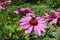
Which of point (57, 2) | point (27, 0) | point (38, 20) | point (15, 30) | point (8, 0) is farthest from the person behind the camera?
point (27, 0)

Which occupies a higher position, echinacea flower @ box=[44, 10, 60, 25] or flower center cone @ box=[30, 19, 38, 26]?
echinacea flower @ box=[44, 10, 60, 25]

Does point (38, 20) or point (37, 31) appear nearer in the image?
point (37, 31)

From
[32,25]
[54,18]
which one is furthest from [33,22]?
[54,18]

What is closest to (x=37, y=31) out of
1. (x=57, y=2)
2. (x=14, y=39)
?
(x=14, y=39)

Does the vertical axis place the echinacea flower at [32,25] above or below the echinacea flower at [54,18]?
below

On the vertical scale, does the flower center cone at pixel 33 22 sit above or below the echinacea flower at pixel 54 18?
below

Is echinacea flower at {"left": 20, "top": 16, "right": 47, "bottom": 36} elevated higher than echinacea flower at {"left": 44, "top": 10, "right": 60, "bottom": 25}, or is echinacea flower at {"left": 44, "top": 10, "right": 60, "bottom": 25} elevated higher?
echinacea flower at {"left": 44, "top": 10, "right": 60, "bottom": 25}

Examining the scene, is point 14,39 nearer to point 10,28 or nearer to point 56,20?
point 10,28

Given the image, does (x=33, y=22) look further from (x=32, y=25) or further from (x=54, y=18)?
(x=54, y=18)
